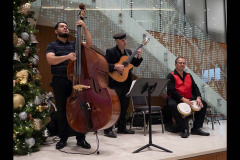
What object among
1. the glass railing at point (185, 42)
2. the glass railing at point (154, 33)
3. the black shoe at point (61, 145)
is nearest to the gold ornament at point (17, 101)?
the black shoe at point (61, 145)

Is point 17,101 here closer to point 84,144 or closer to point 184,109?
point 84,144

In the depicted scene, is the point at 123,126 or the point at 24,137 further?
the point at 123,126

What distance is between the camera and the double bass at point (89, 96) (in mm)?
2553

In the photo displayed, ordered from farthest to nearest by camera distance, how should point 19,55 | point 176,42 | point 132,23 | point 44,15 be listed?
point 176,42 < point 132,23 < point 44,15 < point 19,55

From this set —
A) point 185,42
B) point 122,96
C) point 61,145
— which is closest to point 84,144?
point 61,145

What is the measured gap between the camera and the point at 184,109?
4.12 meters

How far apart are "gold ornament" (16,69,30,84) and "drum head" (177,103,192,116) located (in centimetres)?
242

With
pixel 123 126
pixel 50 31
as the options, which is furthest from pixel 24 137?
pixel 50 31

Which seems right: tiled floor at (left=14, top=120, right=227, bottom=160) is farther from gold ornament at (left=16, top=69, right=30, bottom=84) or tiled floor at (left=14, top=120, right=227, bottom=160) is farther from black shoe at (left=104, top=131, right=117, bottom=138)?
gold ornament at (left=16, top=69, right=30, bottom=84)

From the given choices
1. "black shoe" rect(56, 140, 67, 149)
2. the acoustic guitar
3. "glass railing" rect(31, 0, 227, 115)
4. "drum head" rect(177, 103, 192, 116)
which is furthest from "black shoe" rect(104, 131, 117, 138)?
"glass railing" rect(31, 0, 227, 115)

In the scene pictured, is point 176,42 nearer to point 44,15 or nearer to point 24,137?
point 44,15

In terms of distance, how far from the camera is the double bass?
8.38 feet
